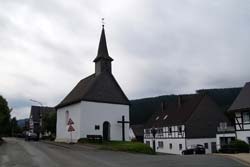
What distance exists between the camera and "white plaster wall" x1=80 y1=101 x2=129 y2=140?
4134 cm

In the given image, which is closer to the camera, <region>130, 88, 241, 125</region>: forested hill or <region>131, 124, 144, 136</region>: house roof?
<region>131, 124, 144, 136</region>: house roof

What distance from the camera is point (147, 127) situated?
74.2 meters

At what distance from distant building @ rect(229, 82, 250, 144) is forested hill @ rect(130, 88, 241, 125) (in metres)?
59.3

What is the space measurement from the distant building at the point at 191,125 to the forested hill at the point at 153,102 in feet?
112

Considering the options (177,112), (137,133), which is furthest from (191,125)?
(137,133)

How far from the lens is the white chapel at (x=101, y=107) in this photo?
41531 millimetres

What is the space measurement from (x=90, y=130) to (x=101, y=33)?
1371 cm

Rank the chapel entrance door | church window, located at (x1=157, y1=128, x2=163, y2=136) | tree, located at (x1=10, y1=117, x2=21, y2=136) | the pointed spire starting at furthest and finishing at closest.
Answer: tree, located at (x1=10, y1=117, x2=21, y2=136) → church window, located at (x1=157, y1=128, x2=163, y2=136) → the pointed spire → the chapel entrance door

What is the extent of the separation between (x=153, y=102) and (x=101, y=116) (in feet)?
250

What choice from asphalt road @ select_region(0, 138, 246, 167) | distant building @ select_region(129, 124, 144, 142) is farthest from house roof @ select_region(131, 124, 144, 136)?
asphalt road @ select_region(0, 138, 246, 167)

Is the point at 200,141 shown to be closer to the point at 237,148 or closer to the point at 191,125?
the point at 191,125

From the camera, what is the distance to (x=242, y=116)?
1528 inches

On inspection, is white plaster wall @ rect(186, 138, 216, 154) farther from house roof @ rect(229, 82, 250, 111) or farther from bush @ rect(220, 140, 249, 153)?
bush @ rect(220, 140, 249, 153)

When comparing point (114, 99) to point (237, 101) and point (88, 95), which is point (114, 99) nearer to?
point (88, 95)
